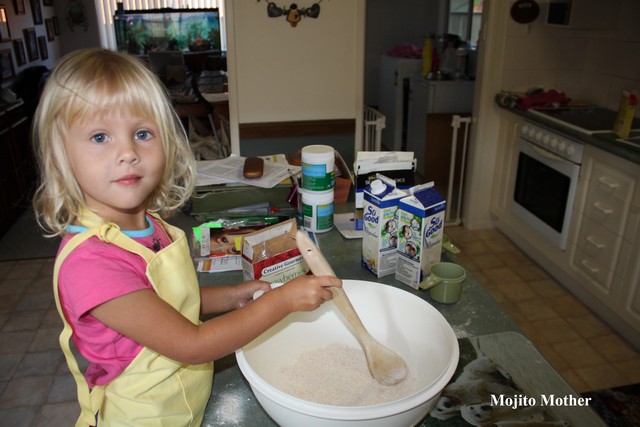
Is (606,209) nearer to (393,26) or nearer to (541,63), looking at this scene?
(541,63)

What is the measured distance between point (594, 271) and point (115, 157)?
227 cm

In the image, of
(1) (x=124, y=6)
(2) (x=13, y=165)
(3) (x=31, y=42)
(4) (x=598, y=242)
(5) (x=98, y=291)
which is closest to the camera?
(5) (x=98, y=291)

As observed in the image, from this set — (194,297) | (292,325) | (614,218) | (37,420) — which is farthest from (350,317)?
(614,218)

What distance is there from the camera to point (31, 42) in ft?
15.8

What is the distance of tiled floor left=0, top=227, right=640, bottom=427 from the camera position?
1.90 m

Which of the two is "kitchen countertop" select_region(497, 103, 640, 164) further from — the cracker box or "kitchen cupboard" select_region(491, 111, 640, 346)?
the cracker box

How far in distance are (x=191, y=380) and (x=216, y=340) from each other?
107mm

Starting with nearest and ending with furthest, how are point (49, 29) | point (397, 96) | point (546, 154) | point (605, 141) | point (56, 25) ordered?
point (605, 141) < point (546, 154) < point (397, 96) < point (49, 29) < point (56, 25)

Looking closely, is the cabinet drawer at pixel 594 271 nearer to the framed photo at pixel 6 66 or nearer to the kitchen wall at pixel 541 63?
the kitchen wall at pixel 541 63

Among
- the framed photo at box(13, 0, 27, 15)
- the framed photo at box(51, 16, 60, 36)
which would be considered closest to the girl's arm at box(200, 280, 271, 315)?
the framed photo at box(13, 0, 27, 15)

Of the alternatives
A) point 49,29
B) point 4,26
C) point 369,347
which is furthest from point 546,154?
point 49,29

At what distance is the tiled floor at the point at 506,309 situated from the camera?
1904mm

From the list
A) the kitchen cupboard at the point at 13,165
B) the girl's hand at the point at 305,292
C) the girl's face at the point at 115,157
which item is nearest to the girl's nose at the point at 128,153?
the girl's face at the point at 115,157

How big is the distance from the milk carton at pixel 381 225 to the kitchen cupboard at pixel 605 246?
58.1 inches
